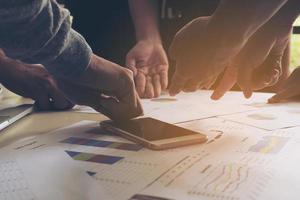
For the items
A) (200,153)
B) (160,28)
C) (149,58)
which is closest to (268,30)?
(200,153)

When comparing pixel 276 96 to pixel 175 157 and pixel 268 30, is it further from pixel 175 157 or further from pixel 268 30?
pixel 175 157

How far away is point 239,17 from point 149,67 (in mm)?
570

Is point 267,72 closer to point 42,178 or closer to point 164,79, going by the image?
point 164,79

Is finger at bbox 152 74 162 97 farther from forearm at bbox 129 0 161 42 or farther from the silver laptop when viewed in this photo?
the silver laptop

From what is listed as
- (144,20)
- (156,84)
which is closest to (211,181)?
(156,84)

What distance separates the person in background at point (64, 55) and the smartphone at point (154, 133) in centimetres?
4

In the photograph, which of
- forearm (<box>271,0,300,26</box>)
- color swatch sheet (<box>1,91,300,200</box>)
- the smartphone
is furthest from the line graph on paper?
forearm (<box>271,0,300,26</box>)

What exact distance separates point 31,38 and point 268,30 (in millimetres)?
472

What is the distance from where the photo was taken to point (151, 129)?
0.73m

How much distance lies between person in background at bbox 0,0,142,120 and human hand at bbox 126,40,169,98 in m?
0.27

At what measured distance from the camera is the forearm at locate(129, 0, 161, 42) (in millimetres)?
1245

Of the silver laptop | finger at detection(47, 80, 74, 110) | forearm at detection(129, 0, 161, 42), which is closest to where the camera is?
the silver laptop

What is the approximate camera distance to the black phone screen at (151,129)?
2.21 feet

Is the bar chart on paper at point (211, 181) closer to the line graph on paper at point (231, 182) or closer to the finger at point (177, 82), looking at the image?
the line graph on paper at point (231, 182)
